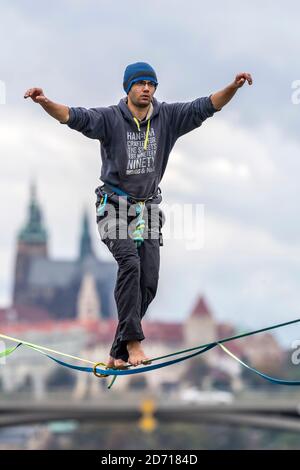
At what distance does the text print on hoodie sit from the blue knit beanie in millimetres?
457

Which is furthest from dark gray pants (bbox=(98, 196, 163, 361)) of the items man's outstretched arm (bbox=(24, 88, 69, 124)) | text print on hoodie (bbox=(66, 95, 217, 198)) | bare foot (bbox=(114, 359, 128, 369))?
man's outstretched arm (bbox=(24, 88, 69, 124))

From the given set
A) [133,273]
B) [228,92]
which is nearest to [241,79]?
[228,92]

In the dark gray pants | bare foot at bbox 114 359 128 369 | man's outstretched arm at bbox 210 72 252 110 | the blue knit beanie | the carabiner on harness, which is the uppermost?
the blue knit beanie

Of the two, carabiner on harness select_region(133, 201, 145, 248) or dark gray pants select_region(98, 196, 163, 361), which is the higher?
carabiner on harness select_region(133, 201, 145, 248)

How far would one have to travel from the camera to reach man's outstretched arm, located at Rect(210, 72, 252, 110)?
12.7 m

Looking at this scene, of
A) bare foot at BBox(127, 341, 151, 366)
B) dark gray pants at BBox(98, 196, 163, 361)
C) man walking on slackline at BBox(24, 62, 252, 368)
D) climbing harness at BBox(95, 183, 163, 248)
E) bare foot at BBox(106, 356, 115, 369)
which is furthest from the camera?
bare foot at BBox(106, 356, 115, 369)

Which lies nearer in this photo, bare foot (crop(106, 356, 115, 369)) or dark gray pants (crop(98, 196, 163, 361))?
dark gray pants (crop(98, 196, 163, 361))

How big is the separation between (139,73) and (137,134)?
2.19 ft

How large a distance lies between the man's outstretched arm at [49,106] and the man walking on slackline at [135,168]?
0.01m

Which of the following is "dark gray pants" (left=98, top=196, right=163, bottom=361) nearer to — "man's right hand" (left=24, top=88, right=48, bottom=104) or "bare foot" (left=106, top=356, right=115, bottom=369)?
"bare foot" (left=106, top=356, right=115, bottom=369)

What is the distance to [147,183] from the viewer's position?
1344cm
